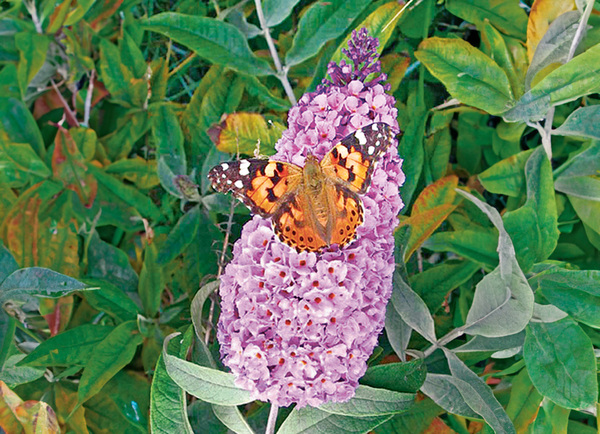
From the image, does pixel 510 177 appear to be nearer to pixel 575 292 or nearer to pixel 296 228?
pixel 575 292

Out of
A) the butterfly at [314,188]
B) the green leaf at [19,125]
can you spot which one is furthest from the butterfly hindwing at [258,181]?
the green leaf at [19,125]

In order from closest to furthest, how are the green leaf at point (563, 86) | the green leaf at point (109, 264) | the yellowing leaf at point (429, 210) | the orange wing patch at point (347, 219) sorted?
1. the orange wing patch at point (347, 219)
2. the green leaf at point (563, 86)
3. the yellowing leaf at point (429, 210)
4. the green leaf at point (109, 264)

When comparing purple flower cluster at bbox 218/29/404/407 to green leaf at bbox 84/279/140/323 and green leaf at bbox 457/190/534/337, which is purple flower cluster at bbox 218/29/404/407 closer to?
green leaf at bbox 457/190/534/337

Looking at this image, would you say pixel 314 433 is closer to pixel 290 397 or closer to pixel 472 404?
pixel 290 397

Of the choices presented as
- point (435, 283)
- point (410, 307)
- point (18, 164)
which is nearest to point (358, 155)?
point (410, 307)

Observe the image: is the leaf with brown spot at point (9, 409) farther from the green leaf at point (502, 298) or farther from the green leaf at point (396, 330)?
the green leaf at point (502, 298)

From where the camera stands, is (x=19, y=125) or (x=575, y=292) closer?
(x=575, y=292)
